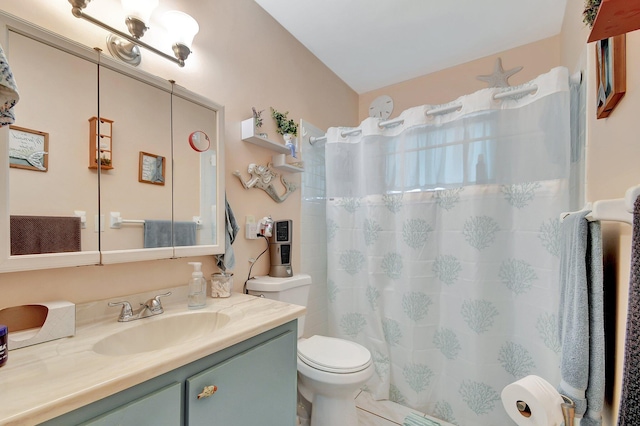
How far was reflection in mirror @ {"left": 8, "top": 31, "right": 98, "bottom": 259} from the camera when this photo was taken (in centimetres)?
85

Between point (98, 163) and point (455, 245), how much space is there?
1757 mm

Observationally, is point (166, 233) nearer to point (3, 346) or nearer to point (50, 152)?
point (50, 152)

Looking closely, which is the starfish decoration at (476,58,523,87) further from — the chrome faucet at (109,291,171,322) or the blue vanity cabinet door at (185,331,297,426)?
the chrome faucet at (109,291,171,322)

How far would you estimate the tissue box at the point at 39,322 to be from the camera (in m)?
0.82

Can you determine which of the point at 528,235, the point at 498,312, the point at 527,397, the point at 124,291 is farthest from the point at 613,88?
the point at 124,291

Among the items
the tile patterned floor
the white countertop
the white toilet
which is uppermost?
the white countertop

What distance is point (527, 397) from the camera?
667 mm

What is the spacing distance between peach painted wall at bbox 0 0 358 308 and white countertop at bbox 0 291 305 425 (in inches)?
5.2

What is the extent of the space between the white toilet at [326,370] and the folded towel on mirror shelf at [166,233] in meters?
0.44

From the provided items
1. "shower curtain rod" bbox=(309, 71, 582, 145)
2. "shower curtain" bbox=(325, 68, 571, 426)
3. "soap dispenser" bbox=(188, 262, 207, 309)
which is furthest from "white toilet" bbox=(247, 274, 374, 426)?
"shower curtain rod" bbox=(309, 71, 582, 145)

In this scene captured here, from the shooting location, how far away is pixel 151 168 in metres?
1.16

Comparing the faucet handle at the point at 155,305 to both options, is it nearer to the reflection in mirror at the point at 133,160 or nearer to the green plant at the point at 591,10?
the reflection in mirror at the point at 133,160

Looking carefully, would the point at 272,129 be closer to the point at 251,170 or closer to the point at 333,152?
the point at 251,170

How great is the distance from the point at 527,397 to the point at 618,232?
0.43m
